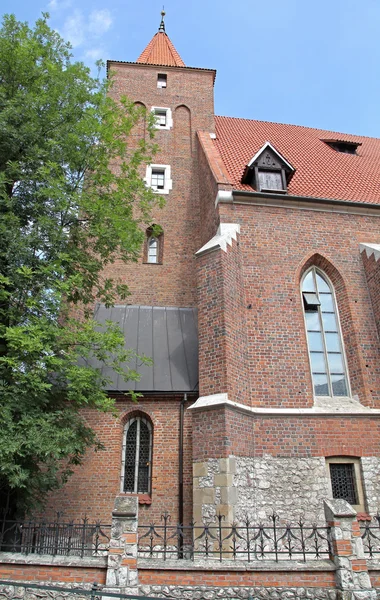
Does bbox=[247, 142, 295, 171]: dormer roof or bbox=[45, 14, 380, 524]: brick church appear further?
bbox=[247, 142, 295, 171]: dormer roof

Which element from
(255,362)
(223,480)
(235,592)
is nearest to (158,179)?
(255,362)

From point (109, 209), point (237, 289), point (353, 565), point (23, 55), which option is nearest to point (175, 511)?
point (353, 565)

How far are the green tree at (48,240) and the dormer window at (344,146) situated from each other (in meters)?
10.2

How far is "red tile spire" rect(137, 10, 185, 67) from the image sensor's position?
62.9 ft

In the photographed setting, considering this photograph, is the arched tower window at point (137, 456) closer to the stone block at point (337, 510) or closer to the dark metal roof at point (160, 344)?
the dark metal roof at point (160, 344)

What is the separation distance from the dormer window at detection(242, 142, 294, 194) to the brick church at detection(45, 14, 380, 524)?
4cm

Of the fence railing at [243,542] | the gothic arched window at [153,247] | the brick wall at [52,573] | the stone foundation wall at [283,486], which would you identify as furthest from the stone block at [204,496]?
the gothic arched window at [153,247]

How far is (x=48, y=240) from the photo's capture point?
810 cm

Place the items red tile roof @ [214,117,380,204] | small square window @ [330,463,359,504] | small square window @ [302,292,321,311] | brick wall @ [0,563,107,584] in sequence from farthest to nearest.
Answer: red tile roof @ [214,117,380,204] → small square window @ [302,292,321,311] → small square window @ [330,463,359,504] → brick wall @ [0,563,107,584]

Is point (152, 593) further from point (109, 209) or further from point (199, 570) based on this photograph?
point (109, 209)

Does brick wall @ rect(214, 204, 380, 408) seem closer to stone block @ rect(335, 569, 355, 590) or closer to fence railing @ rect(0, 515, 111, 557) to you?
stone block @ rect(335, 569, 355, 590)

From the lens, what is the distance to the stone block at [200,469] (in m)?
8.11

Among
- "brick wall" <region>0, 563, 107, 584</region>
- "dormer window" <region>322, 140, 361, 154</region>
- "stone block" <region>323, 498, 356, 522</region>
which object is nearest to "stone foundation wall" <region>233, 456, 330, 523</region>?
"stone block" <region>323, 498, 356, 522</region>

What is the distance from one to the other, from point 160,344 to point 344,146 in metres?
11.4
